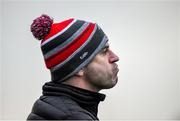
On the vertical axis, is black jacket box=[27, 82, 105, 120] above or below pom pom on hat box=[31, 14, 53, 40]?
below

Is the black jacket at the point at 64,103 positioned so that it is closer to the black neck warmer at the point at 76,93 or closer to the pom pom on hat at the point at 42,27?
the black neck warmer at the point at 76,93

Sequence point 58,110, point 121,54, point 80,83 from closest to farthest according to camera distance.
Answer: point 58,110
point 80,83
point 121,54

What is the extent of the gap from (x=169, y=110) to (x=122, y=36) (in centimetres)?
99

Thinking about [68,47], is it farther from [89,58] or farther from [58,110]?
[58,110]

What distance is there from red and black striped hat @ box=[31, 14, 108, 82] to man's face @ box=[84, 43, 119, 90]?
0.02 meters

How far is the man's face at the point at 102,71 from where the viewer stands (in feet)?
3.36

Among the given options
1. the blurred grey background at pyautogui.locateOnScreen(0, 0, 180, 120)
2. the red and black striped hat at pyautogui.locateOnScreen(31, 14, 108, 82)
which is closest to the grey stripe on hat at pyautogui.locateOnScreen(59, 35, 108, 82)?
the red and black striped hat at pyautogui.locateOnScreen(31, 14, 108, 82)

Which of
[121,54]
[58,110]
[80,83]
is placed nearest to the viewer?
[58,110]

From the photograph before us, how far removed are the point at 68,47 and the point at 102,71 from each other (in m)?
0.15

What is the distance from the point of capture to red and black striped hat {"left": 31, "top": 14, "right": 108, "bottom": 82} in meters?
1.03

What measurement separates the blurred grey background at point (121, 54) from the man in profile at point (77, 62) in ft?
7.13

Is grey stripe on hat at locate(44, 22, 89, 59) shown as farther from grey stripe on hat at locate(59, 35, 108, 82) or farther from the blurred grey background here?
the blurred grey background

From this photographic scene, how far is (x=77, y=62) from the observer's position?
104 centimetres

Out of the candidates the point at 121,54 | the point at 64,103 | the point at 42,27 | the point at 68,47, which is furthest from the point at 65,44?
the point at 121,54
